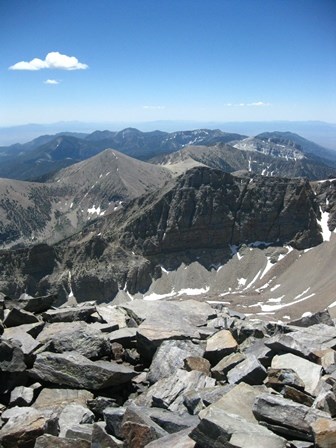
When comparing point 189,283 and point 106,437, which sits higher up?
point 106,437

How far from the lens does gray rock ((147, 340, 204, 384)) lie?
609 inches

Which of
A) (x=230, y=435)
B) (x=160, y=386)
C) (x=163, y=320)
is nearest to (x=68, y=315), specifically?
(x=163, y=320)

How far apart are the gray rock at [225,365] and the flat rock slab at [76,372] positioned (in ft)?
9.75

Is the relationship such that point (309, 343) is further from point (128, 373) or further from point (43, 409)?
point (43, 409)

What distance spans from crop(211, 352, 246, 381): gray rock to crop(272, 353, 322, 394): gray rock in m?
1.28

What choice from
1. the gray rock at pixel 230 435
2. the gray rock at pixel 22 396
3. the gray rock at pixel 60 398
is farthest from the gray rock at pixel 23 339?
the gray rock at pixel 230 435

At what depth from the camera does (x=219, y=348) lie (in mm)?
17016

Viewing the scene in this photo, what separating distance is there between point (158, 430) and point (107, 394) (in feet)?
14.1

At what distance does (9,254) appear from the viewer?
181750mm

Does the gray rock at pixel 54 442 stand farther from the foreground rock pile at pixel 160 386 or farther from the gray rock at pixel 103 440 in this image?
the gray rock at pixel 103 440

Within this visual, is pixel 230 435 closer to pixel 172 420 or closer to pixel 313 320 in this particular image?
pixel 172 420

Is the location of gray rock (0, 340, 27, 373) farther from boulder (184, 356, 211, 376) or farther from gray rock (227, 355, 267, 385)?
gray rock (227, 355, 267, 385)

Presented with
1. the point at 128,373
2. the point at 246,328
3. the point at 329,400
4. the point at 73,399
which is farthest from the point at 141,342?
the point at 329,400

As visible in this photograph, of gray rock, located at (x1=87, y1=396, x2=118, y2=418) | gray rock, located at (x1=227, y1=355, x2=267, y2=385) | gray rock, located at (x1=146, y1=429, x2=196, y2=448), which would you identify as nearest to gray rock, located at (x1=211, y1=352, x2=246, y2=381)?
gray rock, located at (x1=227, y1=355, x2=267, y2=385)
